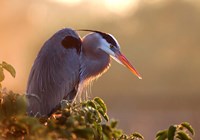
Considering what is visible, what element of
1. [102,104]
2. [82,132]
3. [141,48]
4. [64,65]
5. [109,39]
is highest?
[141,48]

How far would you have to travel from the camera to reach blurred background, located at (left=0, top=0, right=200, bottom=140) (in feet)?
70.8

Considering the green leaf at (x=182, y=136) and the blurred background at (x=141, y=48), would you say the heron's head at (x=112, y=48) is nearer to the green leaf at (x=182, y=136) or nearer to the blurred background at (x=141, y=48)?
the green leaf at (x=182, y=136)

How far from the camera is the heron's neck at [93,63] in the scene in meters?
5.39

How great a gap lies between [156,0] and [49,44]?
2737 cm

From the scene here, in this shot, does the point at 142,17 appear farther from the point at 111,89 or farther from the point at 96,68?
the point at 96,68

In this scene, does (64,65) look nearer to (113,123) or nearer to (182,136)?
(182,136)

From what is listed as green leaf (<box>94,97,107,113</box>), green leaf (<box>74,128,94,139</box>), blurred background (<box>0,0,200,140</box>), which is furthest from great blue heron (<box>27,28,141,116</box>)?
blurred background (<box>0,0,200,140</box>)

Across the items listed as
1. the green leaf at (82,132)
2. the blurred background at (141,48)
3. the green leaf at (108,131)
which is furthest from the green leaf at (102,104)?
the blurred background at (141,48)

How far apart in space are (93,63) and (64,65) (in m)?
0.52

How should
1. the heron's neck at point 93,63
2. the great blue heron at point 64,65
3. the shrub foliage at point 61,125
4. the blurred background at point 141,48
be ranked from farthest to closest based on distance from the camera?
the blurred background at point 141,48, the heron's neck at point 93,63, the great blue heron at point 64,65, the shrub foliage at point 61,125

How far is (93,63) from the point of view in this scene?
18.1 feet


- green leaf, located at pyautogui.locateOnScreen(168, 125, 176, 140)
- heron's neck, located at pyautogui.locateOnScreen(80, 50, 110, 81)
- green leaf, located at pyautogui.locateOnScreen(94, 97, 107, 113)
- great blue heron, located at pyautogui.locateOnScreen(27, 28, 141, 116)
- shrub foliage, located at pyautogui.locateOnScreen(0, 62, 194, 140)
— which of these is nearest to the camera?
shrub foliage, located at pyautogui.locateOnScreen(0, 62, 194, 140)

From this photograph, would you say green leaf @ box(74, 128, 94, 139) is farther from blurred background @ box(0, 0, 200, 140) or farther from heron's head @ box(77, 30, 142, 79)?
blurred background @ box(0, 0, 200, 140)

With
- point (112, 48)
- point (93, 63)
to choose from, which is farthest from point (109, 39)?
point (93, 63)
